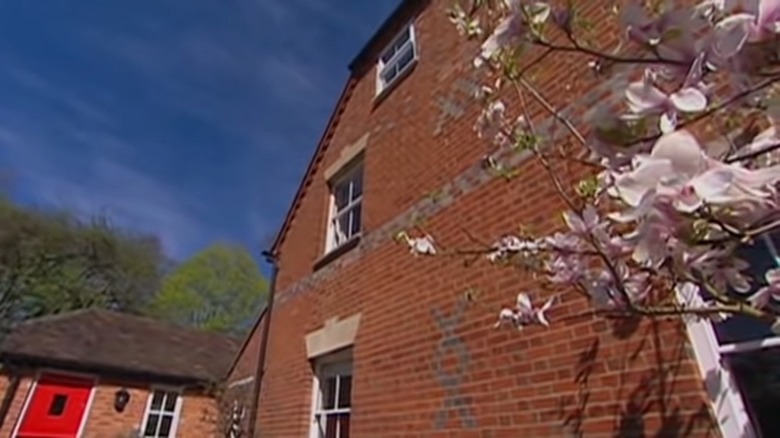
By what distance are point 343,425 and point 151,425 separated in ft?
33.4

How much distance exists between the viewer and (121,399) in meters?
13.2

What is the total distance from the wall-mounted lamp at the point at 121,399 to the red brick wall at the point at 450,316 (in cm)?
742

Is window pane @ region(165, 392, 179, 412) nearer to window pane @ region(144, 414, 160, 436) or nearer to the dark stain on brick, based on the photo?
window pane @ region(144, 414, 160, 436)

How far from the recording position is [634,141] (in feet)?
3.78

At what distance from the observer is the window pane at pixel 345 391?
6.35m

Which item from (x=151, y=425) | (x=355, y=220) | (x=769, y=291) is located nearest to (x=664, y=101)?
(x=769, y=291)

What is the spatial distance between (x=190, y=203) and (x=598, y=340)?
25904 mm

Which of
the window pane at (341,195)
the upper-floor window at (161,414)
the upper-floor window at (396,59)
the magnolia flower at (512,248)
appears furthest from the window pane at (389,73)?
the upper-floor window at (161,414)

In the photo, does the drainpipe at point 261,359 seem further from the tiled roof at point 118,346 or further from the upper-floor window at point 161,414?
the upper-floor window at point 161,414

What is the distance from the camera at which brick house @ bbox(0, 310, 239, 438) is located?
40.1 feet

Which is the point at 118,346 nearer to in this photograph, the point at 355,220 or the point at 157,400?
the point at 157,400

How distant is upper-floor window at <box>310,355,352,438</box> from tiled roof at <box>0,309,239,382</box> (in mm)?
9073

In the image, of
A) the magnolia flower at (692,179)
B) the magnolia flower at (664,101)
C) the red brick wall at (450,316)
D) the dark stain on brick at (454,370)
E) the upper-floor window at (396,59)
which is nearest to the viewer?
the magnolia flower at (692,179)

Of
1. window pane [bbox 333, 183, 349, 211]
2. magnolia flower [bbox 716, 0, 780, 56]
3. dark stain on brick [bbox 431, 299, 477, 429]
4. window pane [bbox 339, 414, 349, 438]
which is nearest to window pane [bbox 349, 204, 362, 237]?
window pane [bbox 333, 183, 349, 211]
